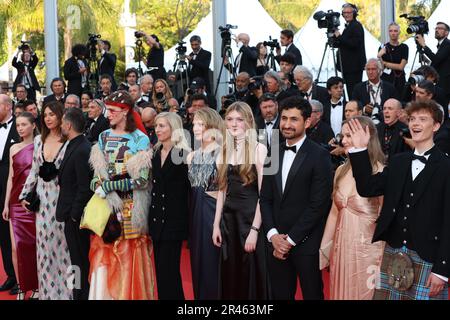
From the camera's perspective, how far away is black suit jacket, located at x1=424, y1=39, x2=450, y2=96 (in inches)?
364

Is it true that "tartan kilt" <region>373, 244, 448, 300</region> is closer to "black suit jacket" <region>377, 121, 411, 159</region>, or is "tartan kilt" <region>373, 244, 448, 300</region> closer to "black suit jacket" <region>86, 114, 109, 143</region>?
"black suit jacket" <region>377, 121, 411, 159</region>

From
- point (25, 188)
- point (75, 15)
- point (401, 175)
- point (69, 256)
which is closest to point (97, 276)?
point (69, 256)

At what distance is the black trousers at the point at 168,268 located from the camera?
217 inches

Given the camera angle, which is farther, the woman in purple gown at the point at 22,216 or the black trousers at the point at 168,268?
the woman in purple gown at the point at 22,216

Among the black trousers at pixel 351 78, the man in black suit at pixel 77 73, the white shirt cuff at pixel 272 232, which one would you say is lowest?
the white shirt cuff at pixel 272 232

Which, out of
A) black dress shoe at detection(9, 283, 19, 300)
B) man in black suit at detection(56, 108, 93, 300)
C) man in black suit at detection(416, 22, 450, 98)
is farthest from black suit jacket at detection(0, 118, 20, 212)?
man in black suit at detection(416, 22, 450, 98)

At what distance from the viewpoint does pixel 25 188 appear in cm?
609

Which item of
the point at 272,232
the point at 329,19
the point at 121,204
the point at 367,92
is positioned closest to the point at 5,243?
the point at 121,204

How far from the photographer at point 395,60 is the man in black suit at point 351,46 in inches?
11.8

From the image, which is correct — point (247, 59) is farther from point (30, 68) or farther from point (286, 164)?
point (286, 164)

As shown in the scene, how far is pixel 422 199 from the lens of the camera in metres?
4.05

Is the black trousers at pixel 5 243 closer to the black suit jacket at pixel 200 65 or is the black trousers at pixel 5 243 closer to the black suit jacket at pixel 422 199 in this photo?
the black suit jacket at pixel 422 199

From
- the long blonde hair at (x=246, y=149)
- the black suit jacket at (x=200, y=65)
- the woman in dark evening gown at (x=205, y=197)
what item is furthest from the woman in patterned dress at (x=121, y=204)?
the black suit jacket at (x=200, y=65)

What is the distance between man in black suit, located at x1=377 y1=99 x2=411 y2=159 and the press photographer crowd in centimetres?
2
